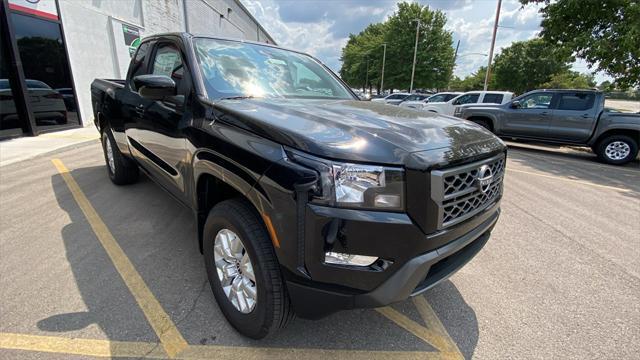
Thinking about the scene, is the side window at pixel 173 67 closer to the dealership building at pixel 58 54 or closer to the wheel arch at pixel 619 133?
the dealership building at pixel 58 54

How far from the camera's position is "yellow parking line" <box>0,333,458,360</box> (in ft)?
6.70

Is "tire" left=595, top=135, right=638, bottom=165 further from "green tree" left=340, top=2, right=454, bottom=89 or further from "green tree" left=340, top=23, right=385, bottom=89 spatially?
"green tree" left=340, top=23, right=385, bottom=89

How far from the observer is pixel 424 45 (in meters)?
38.1

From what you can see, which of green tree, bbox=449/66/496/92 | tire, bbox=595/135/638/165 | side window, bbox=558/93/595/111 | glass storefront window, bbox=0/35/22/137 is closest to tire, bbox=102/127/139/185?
glass storefront window, bbox=0/35/22/137

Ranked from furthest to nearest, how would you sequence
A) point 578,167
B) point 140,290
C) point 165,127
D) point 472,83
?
point 472,83 < point 578,167 < point 165,127 < point 140,290

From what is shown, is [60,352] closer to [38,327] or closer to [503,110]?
[38,327]

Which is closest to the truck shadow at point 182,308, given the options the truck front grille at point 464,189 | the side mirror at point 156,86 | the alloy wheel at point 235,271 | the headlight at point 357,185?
the alloy wheel at point 235,271

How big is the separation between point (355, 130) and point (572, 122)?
1004cm

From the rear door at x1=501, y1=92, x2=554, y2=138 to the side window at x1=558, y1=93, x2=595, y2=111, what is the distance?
0.27 m

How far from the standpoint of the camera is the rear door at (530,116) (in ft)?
31.7

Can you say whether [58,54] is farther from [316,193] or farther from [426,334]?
[426,334]

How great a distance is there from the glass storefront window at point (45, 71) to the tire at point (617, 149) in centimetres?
1480

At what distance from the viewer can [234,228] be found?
1973 mm

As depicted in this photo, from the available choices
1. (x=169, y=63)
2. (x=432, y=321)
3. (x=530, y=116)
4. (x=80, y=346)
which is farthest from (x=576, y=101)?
(x=80, y=346)
